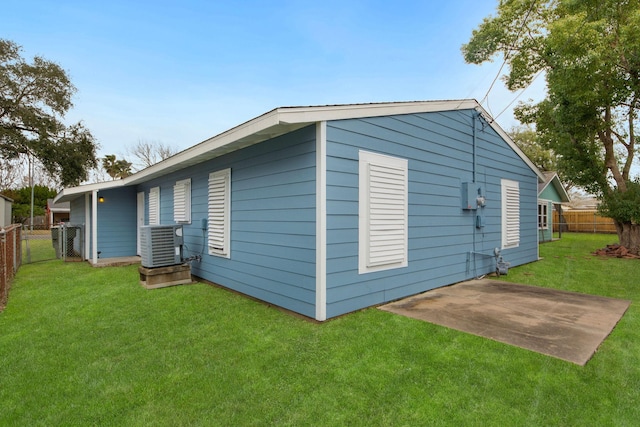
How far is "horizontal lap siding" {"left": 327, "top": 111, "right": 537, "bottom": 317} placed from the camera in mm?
3761

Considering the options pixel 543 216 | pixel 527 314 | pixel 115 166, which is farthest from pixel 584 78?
pixel 115 166

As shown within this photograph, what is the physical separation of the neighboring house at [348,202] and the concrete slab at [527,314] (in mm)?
493

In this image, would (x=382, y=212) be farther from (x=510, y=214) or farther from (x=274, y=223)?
(x=510, y=214)

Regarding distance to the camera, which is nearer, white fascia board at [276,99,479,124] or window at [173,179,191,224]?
white fascia board at [276,99,479,124]

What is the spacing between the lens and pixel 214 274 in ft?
18.9

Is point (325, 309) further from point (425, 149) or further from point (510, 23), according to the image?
point (510, 23)

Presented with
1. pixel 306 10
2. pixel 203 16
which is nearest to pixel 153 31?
pixel 203 16

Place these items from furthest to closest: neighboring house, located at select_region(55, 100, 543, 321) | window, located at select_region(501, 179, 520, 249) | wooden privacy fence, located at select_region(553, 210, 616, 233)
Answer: wooden privacy fence, located at select_region(553, 210, 616, 233)
window, located at select_region(501, 179, 520, 249)
neighboring house, located at select_region(55, 100, 543, 321)

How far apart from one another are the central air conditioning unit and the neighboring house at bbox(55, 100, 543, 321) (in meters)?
0.51

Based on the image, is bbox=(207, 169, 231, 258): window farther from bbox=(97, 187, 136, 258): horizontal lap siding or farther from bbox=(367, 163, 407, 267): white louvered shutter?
bbox=(97, 187, 136, 258): horizontal lap siding

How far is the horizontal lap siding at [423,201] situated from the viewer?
3.76 metres

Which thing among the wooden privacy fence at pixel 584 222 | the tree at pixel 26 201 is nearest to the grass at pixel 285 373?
the wooden privacy fence at pixel 584 222

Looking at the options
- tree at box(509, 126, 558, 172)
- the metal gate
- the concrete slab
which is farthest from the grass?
tree at box(509, 126, 558, 172)

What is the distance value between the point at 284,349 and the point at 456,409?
1.47 metres
